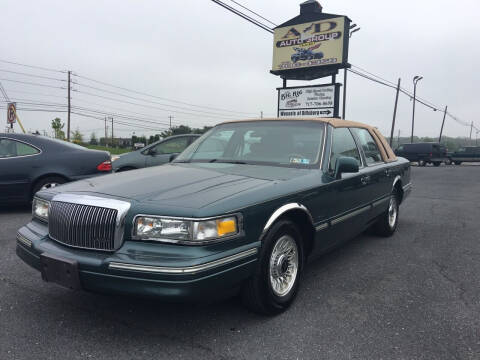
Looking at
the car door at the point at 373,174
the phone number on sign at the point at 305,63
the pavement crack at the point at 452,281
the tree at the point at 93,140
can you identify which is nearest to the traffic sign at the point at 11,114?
the phone number on sign at the point at 305,63

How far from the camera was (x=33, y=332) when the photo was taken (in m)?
2.63

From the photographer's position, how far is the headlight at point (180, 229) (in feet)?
7.70

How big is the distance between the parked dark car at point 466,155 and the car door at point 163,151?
29817mm

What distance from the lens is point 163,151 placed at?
9.39 m

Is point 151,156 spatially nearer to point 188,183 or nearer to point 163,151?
point 163,151

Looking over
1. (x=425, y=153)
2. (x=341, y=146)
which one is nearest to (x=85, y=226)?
(x=341, y=146)

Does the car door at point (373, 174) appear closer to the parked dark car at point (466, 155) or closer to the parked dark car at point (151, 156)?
the parked dark car at point (151, 156)

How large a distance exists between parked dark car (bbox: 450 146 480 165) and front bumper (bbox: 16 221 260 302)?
34701 millimetres

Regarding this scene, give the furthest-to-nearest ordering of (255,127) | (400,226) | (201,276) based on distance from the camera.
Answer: (400,226) < (255,127) < (201,276)

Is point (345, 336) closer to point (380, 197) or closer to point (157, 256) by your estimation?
point (157, 256)

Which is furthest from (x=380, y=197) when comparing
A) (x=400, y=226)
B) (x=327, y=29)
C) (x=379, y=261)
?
(x=327, y=29)

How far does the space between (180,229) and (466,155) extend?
35.3 meters

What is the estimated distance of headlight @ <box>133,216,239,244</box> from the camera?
2.35 metres

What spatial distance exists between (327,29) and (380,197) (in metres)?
14.6
